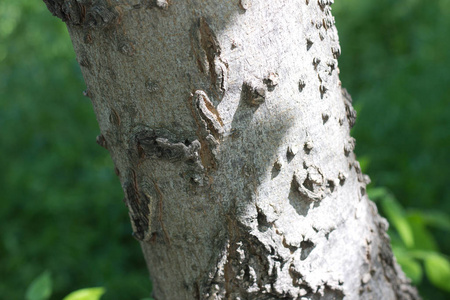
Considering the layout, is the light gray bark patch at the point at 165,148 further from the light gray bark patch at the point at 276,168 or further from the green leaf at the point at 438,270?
the green leaf at the point at 438,270

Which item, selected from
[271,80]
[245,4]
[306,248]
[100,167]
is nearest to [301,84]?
[271,80]

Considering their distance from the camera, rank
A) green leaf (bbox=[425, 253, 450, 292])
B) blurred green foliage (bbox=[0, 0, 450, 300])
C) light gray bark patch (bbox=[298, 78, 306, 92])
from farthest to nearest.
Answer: blurred green foliage (bbox=[0, 0, 450, 300])
green leaf (bbox=[425, 253, 450, 292])
light gray bark patch (bbox=[298, 78, 306, 92])

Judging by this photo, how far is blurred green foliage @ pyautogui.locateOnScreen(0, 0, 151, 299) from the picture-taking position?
2602 mm

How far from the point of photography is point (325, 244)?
1012mm

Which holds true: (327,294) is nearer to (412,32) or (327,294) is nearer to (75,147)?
(75,147)

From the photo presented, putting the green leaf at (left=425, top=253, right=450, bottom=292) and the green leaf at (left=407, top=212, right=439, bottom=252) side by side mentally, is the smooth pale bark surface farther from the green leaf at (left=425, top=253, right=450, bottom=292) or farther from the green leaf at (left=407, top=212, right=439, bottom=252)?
the green leaf at (left=407, top=212, right=439, bottom=252)

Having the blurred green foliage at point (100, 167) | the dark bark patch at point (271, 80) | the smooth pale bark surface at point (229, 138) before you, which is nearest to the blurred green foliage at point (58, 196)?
the blurred green foliage at point (100, 167)

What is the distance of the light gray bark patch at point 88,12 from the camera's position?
792 millimetres

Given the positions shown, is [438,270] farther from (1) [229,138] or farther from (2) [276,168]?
(1) [229,138]

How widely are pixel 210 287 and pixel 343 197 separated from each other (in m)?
0.33

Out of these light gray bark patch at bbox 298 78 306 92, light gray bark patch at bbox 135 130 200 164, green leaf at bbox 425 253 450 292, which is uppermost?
light gray bark patch at bbox 298 78 306 92

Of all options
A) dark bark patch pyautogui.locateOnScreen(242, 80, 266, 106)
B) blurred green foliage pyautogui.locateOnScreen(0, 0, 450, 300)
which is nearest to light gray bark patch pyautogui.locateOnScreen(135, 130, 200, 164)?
dark bark patch pyautogui.locateOnScreen(242, 80, 266, 106)

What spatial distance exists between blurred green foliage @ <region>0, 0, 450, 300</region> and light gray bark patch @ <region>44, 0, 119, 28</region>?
1558mm

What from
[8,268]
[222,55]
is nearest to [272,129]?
[222,55]
